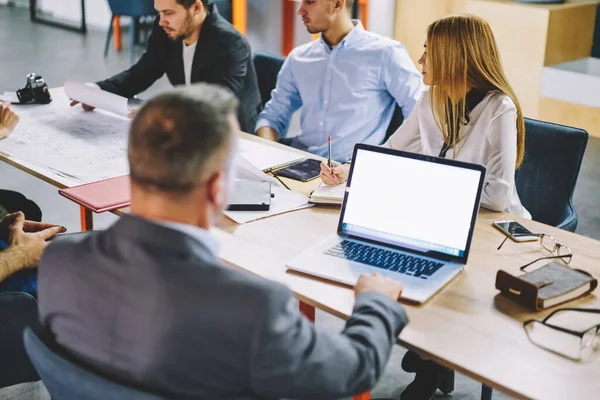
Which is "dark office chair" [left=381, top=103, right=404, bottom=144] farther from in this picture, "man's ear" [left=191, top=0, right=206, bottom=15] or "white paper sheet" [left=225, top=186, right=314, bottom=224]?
"white paper sheet" [left=225, top=186, right=314, bottom=224]

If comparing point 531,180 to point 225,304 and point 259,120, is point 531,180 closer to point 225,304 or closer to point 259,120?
point 259,120

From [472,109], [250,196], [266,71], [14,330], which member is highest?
[472,109]

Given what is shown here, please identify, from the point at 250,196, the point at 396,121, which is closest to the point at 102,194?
the point at 250,196

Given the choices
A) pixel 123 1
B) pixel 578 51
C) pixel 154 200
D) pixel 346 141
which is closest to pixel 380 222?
pixel 154 200

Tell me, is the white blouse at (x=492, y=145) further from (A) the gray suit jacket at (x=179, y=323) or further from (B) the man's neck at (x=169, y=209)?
(B) the man's neck at (x=169, y=209)

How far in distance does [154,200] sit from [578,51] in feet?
15.6

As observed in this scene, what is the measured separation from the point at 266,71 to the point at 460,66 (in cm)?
153

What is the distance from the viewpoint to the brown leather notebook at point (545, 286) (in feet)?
5.64

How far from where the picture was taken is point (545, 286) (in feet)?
5.78

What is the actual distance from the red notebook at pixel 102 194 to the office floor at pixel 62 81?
706mm

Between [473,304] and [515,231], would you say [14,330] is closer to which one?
[473,304]

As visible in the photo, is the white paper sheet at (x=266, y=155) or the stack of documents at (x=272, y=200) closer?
the stack of documents at (x=272, y=200)

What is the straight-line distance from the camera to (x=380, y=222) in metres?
2.00

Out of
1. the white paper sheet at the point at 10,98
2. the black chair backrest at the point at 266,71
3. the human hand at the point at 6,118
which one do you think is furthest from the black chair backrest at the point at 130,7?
the human hand at the point at 6,118
